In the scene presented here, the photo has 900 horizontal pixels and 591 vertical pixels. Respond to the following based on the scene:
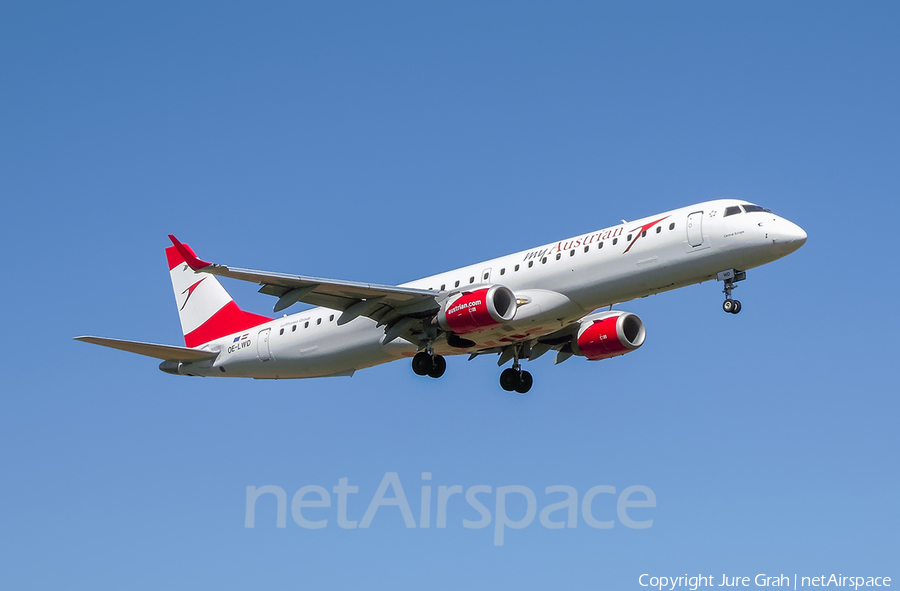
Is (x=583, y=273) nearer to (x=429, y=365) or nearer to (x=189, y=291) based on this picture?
(x=429, y=365)

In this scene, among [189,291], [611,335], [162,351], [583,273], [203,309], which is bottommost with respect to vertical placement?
[611,335]

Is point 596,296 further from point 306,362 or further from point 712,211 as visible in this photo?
point 306,362

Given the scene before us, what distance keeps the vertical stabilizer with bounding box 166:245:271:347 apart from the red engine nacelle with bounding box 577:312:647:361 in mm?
13037

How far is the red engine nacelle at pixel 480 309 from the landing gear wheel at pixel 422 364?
1.95 m

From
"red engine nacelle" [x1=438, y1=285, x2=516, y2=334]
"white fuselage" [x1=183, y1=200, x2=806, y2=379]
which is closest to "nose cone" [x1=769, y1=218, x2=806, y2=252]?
"white fuselage" [x1=183, y1=200, x2=806, y2=379]

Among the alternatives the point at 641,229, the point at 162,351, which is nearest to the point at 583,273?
the point at 641,229

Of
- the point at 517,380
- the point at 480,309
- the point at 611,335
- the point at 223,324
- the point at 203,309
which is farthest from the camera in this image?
the point at 203,309

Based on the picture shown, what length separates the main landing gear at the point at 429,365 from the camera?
37031 mm

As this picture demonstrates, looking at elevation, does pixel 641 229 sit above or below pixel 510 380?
above

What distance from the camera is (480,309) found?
3456 centimetres

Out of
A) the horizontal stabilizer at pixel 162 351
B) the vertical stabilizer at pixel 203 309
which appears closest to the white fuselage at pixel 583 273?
the horizontal stabilizer at pixel 162 351

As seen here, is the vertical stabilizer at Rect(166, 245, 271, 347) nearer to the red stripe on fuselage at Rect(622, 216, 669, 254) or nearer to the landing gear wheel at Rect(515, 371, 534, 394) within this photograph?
the landing gear wheel at Rect(515, 371, 534, 394)

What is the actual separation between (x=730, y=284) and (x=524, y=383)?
10.4 meters

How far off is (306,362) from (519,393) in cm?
799
